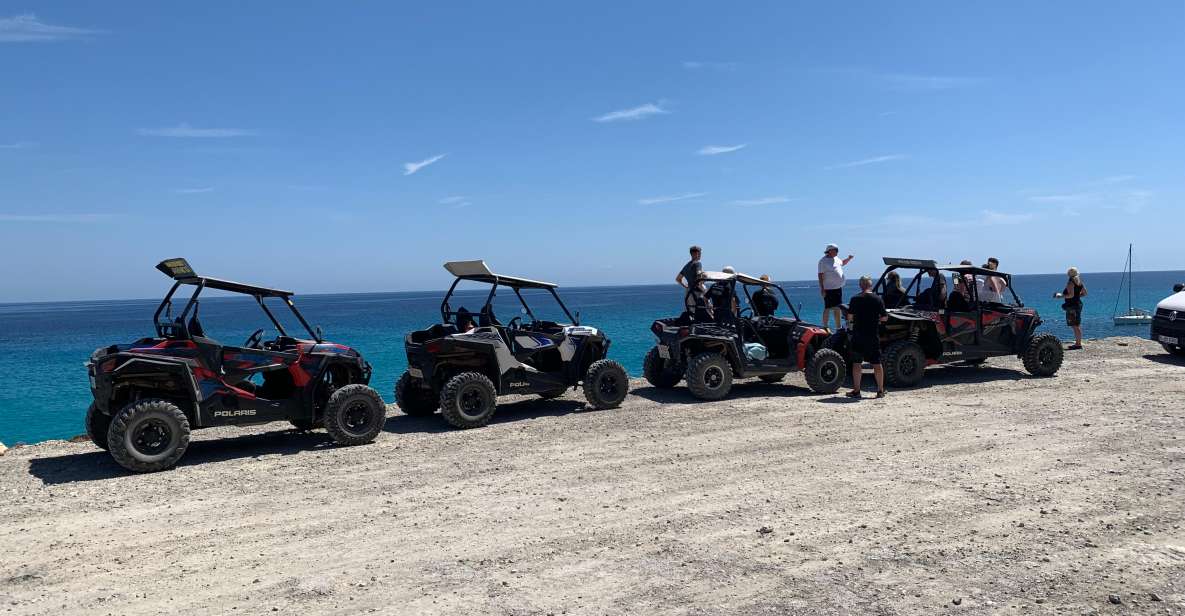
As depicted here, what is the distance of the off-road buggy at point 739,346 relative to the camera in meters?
11.4

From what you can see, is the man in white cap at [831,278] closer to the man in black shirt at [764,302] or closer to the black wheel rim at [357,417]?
the man in black shirt at [764,302]

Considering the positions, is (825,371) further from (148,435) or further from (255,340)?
(148,435)

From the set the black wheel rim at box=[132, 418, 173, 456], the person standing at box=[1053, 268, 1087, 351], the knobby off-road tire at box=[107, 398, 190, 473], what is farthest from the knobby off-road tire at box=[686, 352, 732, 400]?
the person standing at box=[1053, 268, 1087, 351]

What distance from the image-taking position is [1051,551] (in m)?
4.97

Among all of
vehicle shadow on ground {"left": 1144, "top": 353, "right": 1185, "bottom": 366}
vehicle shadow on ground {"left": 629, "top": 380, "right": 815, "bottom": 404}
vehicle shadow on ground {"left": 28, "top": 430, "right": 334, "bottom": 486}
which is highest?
vehicle shadow on ground {"left": 1144, "top": 353, "right": 1185, "bottom": 366}

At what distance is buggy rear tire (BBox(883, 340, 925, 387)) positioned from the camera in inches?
478

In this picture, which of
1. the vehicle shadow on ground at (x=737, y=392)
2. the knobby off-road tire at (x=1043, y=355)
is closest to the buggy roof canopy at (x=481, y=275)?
the vehicle shadow on ground at (x=737, y=392)

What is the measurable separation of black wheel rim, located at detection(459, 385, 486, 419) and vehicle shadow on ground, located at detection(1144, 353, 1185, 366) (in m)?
12.8

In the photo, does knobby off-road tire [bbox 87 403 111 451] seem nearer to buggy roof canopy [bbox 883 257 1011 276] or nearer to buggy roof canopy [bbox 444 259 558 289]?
buggy roof canopy [bbox 444 259 558 289]

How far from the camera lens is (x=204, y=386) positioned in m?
7.94

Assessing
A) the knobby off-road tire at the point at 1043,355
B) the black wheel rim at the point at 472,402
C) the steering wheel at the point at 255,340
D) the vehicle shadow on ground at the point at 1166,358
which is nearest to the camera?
the steering wheel at the point at 255,340

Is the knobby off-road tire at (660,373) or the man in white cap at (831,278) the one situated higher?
the man in white cap at (831,278)

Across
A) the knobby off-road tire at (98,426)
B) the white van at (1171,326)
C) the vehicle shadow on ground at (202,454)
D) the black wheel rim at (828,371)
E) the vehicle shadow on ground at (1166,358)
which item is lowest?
the vehicle shadow on ground at (202,454)

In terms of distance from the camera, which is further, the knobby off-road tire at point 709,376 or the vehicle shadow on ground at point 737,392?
the vehicle shadow on ground at point 737,392
